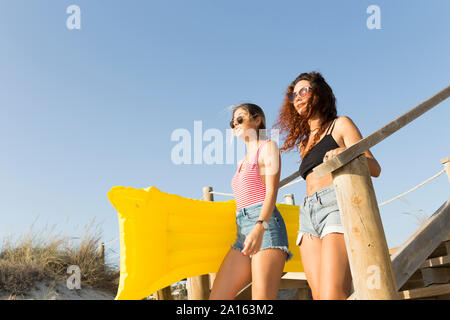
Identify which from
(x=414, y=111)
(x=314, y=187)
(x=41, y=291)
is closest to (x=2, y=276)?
(x=41, y=291)

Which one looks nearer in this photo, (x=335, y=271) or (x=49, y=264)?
(x=335, y=271)

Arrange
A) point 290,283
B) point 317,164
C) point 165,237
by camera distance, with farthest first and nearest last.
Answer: point 290,283 < point 165,237 < point 317,164

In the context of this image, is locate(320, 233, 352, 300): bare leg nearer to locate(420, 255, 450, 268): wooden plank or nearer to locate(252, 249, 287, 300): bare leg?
locate(252, 249, 287, 300): bare leg

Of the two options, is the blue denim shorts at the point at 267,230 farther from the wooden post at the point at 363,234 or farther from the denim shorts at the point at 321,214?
the wooden post at the point at 363,234

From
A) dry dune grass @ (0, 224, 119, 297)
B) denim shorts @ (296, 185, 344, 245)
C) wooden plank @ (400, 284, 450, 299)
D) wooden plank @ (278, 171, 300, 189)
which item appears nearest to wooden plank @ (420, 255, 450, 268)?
wooden plank @ (400, 284, 450, 299)

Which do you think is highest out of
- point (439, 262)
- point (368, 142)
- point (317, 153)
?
point (317, 153)

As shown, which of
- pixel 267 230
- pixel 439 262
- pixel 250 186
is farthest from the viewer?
pixel 439 262

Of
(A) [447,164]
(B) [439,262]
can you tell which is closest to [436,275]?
(B) [439,262]

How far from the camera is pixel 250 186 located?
104 inches

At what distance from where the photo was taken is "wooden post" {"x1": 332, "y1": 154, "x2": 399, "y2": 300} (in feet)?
6.02

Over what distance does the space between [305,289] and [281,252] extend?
158 inches

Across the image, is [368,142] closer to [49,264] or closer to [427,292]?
[427,292]

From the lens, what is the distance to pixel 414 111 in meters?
2.26

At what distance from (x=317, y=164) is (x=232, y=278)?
36.8 inches
